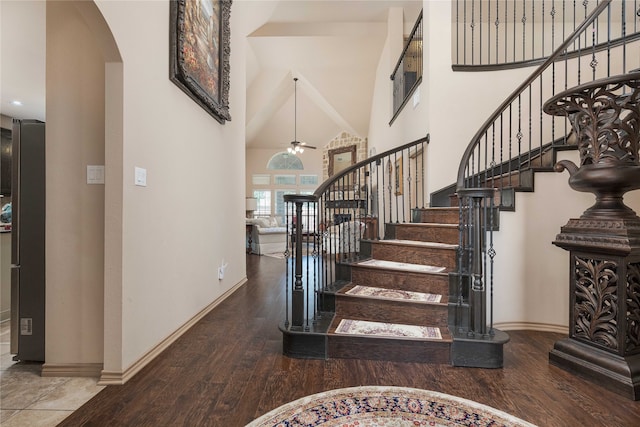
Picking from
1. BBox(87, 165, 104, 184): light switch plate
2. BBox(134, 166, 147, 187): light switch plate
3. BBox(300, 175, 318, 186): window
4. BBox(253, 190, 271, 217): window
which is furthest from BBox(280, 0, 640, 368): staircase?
BBox(253, 190, 271, 217): window

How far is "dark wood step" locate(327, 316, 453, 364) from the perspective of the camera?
2.01 m

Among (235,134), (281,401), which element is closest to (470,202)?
(281,401)

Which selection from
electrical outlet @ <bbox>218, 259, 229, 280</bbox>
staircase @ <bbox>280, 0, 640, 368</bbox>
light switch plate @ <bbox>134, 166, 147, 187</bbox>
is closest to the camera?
light switch plate @ <bbox>134, 166, 147, 187</bbox>

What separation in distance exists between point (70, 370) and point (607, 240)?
3.15m

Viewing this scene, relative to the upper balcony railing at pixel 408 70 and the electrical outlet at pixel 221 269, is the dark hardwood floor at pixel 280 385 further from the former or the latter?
the upper balcony railing at pixel 408 70

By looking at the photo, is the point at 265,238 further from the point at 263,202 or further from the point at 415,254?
the point at 415,254

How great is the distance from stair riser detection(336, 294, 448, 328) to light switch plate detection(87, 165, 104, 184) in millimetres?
1773

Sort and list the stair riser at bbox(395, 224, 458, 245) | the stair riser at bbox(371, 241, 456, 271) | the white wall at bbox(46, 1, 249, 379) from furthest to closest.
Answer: the stair riser at bbox(395, 224, 458, 245)
the stair riser at bbox(371, 241, 456, 271)
the white wall at bbox(46, 1, 249, 379)

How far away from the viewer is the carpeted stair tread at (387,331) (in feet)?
6.77

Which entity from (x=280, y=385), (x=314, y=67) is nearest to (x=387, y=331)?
A: (x=280, y=385)

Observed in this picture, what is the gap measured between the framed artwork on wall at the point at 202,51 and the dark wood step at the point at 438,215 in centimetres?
243

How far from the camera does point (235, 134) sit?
4.08 meters

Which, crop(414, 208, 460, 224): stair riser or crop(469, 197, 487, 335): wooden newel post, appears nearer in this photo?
crop(469, 197, 487, 335): wooden newel post

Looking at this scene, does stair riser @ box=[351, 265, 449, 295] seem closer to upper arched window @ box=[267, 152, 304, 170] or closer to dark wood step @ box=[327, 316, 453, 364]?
dark wood step @ box=[327, 316, 453, 364]
